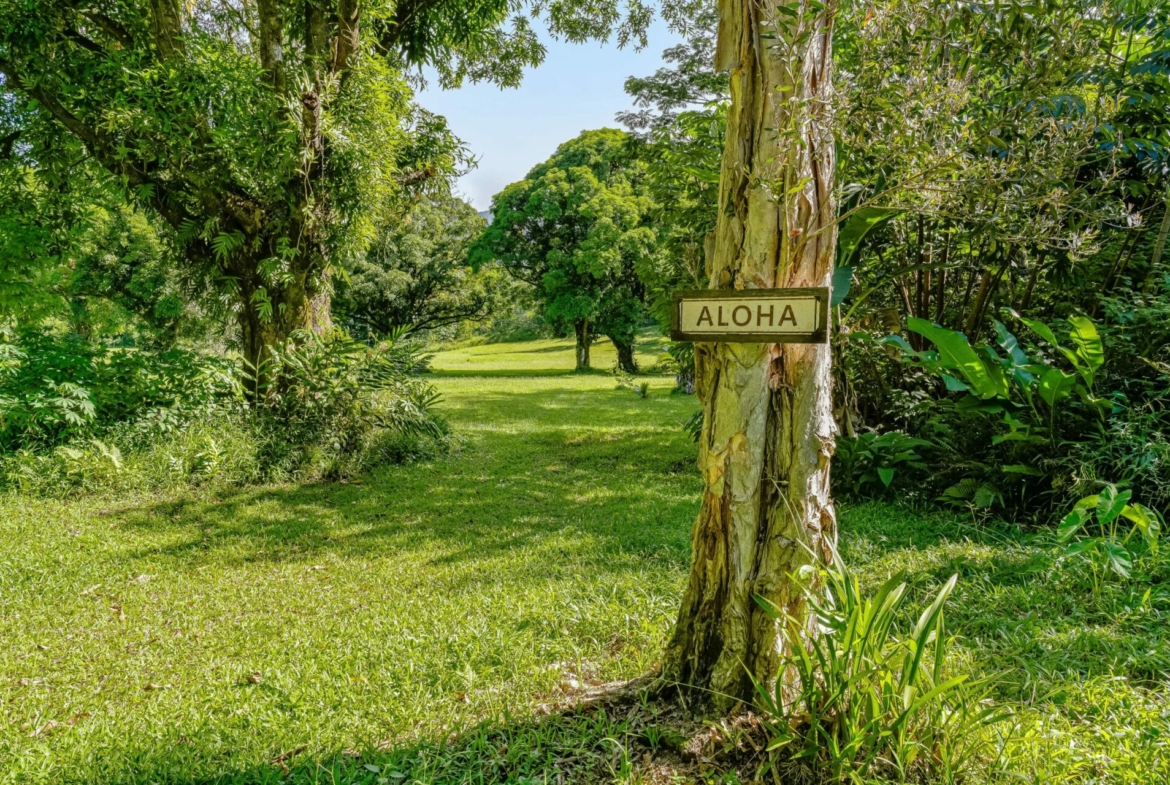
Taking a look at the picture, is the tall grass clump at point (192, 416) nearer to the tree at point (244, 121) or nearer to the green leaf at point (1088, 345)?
the tree at point (244, 121)

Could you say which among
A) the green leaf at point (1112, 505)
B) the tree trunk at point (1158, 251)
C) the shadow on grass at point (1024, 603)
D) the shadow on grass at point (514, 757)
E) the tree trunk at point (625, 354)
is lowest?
the shadow on grass at point (514, 757)

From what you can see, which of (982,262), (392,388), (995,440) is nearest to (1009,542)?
(995,440)

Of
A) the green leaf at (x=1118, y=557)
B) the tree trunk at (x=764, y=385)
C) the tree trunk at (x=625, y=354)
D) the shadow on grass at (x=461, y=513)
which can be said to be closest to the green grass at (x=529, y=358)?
the tree trunk at (x=625, y=354)

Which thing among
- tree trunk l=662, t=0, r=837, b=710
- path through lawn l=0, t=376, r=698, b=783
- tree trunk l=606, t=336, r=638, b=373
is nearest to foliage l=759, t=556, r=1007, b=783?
tree trunk l=662, t=0, r=837, b=710

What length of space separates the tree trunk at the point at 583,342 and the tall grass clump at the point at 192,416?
12256 millimetres

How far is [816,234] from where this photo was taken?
1.67 m

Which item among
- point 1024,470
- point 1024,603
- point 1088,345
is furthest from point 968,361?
point 1024,603

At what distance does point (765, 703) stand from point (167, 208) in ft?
23.6

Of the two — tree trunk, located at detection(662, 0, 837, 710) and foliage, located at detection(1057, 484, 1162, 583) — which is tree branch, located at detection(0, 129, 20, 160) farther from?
foliage, located at detection(1057, 484, 1162, 583)

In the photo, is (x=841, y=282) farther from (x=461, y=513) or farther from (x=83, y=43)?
(x=83, y=43)

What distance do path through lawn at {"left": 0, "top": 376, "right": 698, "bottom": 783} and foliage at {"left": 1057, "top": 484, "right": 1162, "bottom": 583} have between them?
6.30 feet

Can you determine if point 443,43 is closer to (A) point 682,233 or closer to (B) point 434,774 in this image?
(A) point 682,233

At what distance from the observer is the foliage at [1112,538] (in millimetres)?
2705

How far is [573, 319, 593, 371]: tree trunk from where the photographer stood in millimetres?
19500
